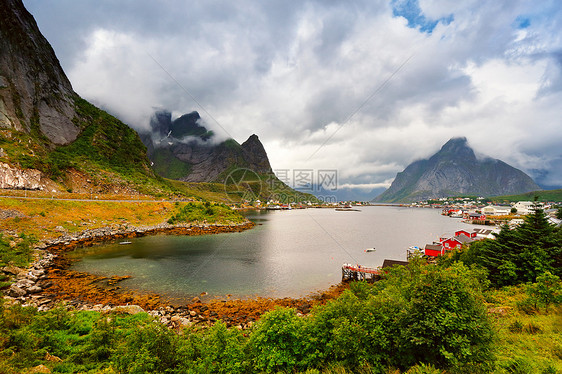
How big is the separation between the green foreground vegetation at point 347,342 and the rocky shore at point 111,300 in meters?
5.48

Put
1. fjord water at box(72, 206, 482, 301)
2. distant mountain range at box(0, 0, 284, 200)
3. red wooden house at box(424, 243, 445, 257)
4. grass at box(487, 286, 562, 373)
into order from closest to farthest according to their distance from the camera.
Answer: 1. grass at box(487, 286, 562, 373)
2. fjord water at box(72, 206, 482, 301)
3. red wooden house at box(424, 243, 445, 257)
4. distant mountain range at box(0, 0, 284, 200)

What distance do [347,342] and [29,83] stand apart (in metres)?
110

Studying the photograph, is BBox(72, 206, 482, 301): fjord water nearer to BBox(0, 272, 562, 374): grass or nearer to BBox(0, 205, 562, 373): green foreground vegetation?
BBox(0, 272, 562, 374): grass

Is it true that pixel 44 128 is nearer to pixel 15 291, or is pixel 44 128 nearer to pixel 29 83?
pixel 29 83

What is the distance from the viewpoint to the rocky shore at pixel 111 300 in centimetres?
1733

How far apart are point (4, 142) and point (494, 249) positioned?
90.5 m

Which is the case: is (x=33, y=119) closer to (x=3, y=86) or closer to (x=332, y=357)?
(x=3, y=86)

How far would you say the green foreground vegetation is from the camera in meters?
6.25

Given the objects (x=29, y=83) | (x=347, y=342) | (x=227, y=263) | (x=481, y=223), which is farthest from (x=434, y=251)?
(x=29, y=83)

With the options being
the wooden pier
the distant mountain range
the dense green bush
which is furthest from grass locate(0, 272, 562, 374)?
the distant mountain range

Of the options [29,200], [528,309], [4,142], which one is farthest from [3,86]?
[528,309]

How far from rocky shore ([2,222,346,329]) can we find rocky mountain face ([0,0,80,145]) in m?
58.1

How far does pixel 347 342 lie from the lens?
7.59 m

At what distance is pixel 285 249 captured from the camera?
44.0 m
